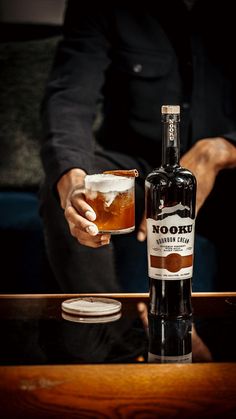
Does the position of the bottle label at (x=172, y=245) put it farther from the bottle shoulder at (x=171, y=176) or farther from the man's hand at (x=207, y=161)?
the man's hand at (x=207, y=161)

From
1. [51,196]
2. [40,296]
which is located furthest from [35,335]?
[51,196]

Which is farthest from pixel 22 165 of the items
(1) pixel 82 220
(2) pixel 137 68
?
(1) pixel 82 220

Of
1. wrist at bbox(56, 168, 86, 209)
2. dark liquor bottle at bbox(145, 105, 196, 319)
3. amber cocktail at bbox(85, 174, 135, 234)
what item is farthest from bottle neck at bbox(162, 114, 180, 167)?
wrist at bbox(56, 168, 86, 209)

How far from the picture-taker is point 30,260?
2449 mm

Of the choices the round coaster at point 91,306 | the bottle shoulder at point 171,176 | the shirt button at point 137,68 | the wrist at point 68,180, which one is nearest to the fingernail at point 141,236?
the wrist at point 68,180

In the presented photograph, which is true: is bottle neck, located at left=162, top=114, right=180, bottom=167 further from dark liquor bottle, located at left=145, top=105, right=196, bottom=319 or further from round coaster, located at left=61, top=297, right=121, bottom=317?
A: round coaster, located at left=61, top=297, right=121, bottom=317

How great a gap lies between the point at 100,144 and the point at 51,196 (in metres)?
0.54

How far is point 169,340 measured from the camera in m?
1.18

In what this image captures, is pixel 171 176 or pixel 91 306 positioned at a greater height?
pixel 171 176

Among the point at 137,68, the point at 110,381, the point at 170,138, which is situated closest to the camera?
the point at 110,381

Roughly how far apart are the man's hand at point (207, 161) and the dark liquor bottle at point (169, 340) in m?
0.80

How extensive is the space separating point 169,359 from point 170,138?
16.1 inches

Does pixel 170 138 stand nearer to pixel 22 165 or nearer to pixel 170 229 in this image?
pixel 170 229

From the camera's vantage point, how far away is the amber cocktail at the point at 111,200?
135 centimetres
